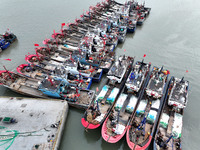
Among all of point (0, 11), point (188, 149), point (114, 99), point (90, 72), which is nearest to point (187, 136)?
point (188, 149)

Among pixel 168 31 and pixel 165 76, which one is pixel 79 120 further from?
pixel 168 31

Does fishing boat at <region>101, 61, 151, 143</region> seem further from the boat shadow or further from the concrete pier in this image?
the concrete pier

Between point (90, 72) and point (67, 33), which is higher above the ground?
point (67, 33)

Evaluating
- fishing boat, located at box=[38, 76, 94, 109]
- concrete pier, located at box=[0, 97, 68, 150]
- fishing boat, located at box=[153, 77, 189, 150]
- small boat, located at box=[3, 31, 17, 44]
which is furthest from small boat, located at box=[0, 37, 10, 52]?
fishing boat, located at box=[153, 77, 189, 150]

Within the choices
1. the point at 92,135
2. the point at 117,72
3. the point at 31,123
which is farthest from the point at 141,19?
the point at 31,123

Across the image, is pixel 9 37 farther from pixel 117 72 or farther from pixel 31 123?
pixel 117 72

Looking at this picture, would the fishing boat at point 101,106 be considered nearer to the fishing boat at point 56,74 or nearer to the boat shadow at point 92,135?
the boat shadow at point 92,135
